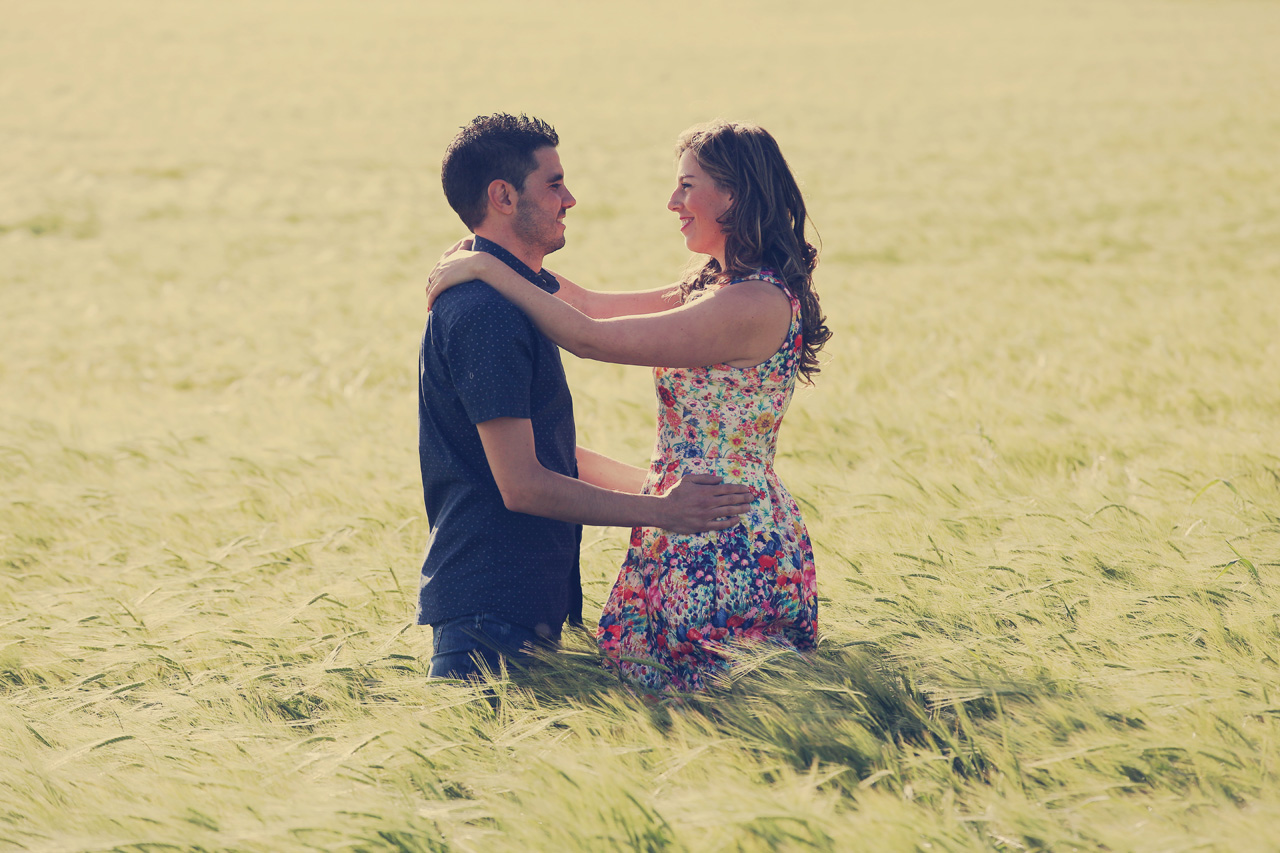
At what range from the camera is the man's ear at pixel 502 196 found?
2588mm

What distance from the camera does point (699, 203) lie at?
8.46 feet

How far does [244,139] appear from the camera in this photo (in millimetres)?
18656

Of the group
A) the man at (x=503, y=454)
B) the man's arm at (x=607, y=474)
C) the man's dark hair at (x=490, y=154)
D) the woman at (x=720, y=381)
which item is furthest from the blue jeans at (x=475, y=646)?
the man's dark hair at (x=490, y=154)

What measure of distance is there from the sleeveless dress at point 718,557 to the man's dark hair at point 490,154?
604 millimetres

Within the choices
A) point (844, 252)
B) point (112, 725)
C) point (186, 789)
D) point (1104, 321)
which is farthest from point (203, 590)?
point (844, 252)

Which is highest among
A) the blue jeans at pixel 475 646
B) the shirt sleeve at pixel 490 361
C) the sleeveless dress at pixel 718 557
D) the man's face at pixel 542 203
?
the man's face at pixel 542 203

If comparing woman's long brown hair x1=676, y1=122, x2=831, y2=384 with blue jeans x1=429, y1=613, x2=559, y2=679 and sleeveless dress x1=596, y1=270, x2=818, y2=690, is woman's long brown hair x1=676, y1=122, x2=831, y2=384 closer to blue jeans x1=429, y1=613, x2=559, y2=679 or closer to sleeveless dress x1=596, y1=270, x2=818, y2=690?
sleeveless dress x1=596, y1=270, x2=818, y2=690

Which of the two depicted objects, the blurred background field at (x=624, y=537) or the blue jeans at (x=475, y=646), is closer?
the blurred background field at (x=624, y=537)

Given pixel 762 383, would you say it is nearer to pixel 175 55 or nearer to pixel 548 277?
pixel 548 277

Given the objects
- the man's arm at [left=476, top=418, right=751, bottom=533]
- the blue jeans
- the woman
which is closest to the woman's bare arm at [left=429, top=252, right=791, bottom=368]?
the woman

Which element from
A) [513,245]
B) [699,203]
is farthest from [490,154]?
[699,203]

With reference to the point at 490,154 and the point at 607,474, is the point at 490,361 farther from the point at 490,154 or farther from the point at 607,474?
the point at 607,474

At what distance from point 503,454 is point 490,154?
2.45ft

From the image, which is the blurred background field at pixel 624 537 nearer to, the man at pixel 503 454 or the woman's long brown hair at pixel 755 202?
the man at pixel 503 454
